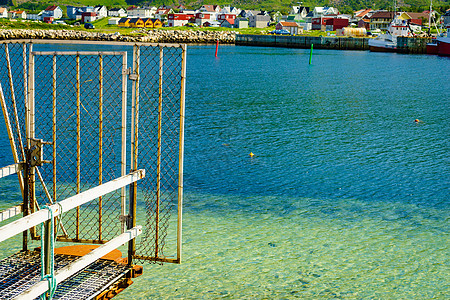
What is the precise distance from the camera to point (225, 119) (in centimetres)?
2750

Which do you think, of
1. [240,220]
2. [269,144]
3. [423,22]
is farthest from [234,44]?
[240,220]

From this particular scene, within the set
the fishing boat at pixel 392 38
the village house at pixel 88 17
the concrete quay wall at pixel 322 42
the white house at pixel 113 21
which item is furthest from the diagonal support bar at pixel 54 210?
the village house at pixel 88 17

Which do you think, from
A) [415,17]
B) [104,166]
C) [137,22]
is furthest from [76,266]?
[137,22]

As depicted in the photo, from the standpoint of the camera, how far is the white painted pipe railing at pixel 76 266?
563 cm

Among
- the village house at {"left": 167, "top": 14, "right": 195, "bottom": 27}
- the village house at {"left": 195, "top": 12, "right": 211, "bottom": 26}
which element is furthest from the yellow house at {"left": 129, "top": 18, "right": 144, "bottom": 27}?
the village house at {"left": 195, "top": 12, "right": 211, "bottom": 26}

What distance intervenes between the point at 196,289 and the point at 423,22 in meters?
158

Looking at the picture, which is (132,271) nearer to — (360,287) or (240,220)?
(360,287)

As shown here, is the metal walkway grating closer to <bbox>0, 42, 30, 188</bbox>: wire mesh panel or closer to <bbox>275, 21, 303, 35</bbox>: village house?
<bbox>0, 42, 30, 188</bbox>: wire mesh panel

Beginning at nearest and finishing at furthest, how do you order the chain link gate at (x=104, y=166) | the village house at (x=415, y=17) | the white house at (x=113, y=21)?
the chain link gate at (x=104, y=166)
the village house at (x=415, y=17)
the white house at (x=113, y=21)

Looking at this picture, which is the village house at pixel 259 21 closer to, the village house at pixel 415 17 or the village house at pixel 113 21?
the village house at pixel 113 21

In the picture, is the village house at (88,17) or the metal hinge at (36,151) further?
the village house at (88,17)

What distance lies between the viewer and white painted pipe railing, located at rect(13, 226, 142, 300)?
18.5 feet

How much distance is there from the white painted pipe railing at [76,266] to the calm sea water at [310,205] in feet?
4.39

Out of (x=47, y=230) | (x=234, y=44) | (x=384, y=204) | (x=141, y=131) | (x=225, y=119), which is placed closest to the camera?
(x=47, y=230)
